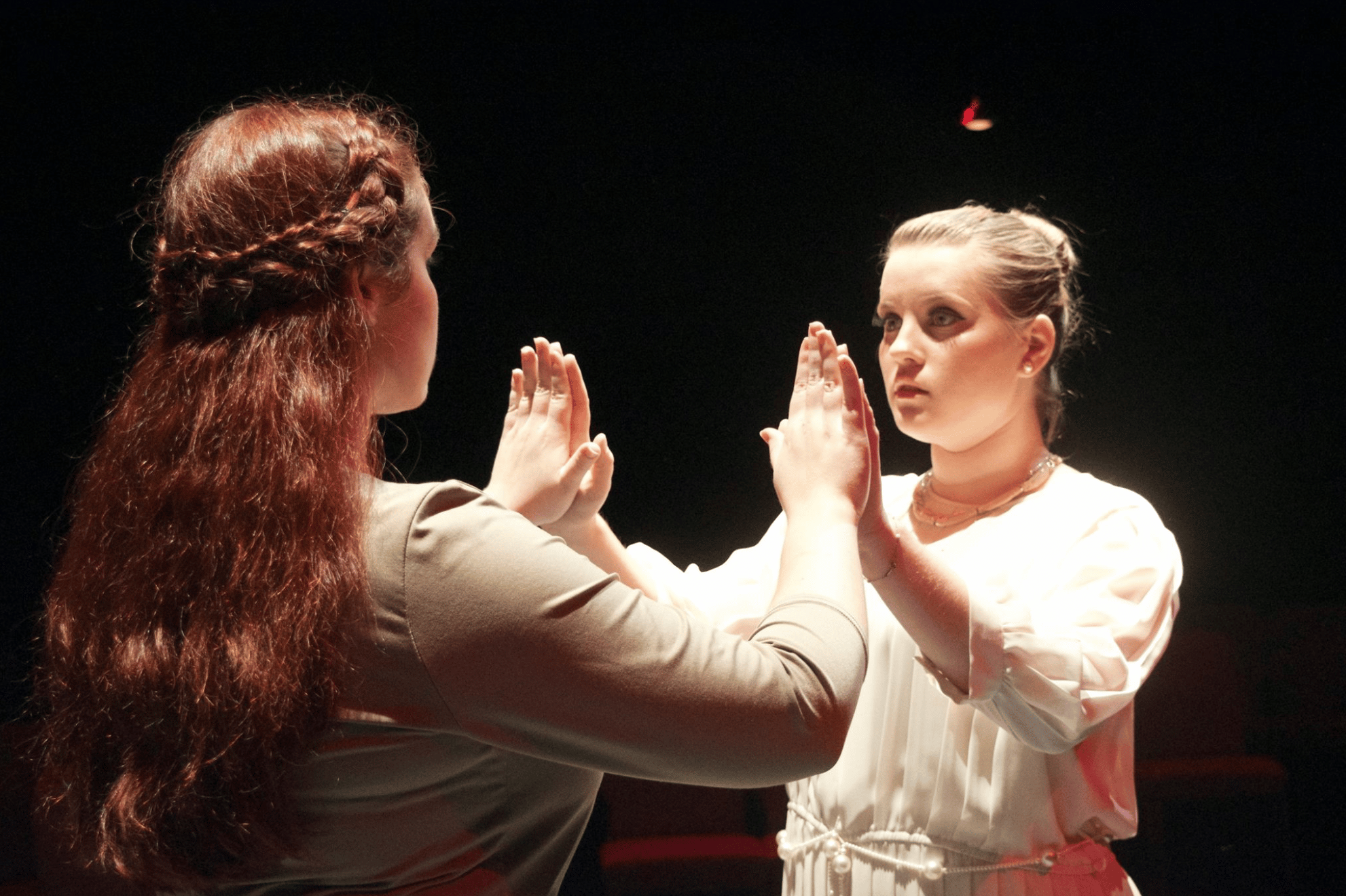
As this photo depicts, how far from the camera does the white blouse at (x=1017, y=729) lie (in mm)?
1148

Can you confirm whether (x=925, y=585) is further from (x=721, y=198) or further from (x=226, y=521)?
(x=721, y=198)

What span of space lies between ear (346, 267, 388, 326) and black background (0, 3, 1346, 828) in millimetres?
1501

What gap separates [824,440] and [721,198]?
1525 millimetres

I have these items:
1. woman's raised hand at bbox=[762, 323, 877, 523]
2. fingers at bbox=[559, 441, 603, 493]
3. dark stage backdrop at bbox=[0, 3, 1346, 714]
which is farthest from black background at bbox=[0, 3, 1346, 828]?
woman's raised hand at bbox=[762, 323, 877, 523]

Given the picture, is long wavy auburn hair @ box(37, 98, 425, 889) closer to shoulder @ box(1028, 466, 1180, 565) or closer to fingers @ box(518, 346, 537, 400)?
fingers @ box(518, 346, 537, 400)

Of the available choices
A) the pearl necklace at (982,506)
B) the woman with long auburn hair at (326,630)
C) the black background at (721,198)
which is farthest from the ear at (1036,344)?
the black background at (721,198)

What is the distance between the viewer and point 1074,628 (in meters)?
1.17

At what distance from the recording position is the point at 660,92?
242 cm

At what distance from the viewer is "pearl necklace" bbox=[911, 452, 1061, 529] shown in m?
1.44

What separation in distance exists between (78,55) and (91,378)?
645 mm

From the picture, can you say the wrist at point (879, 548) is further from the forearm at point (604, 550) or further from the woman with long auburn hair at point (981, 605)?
the forearm at point (604, 550)

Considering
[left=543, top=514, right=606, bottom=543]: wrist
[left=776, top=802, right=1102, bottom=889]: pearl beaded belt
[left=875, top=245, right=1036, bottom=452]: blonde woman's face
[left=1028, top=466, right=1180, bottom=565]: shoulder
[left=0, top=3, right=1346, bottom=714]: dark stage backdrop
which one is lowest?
[left=776, top=802, right=1102, bottom=889]: pearl beaded belt

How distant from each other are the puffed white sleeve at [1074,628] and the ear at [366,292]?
67cm

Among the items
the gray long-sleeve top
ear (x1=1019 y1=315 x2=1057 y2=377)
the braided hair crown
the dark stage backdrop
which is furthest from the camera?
the dark stage backdrop
